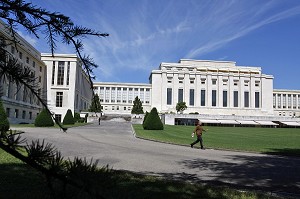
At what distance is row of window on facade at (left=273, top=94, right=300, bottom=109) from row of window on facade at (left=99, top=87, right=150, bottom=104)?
50.6 m

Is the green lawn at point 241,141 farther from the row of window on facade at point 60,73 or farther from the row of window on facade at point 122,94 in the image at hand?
the row of window on facade at point 122,94

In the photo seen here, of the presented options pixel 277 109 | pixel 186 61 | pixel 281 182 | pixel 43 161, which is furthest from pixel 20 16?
pixel 277 109

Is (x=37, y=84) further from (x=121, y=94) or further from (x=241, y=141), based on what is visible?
(x=121, y=94)

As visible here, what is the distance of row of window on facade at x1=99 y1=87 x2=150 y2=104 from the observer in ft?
358

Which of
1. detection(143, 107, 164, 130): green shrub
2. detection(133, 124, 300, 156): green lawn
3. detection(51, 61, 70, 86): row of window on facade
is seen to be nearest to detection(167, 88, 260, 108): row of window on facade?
detection(51, 61, 70, 86): row of window on facade

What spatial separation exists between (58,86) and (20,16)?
7163 centimetres

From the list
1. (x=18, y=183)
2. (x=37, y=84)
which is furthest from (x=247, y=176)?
(x=37, y=84)

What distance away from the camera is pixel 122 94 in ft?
364

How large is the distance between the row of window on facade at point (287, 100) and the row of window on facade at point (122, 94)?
50.6 metres

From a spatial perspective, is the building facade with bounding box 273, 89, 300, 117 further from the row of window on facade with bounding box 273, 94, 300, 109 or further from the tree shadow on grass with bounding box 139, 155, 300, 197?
the tree shadow on grass with bounding box 139, 155, 300, 197

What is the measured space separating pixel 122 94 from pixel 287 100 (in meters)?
64.8

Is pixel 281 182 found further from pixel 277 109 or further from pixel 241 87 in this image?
pixel 277 109

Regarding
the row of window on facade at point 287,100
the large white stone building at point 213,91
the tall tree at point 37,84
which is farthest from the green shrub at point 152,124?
the row of window on facade at point 287,100

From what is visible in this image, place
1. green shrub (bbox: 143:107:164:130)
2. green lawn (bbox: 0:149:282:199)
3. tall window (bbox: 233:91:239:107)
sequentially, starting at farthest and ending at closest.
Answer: tall window (bbox: 233:91:239:107) < green shrub (bbox: 143:107:164:130) < green lawn (bbox: 0:149:282:199)
